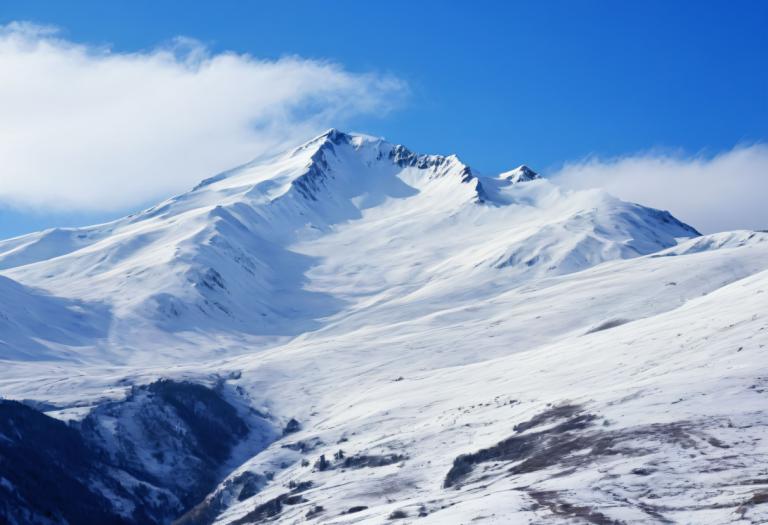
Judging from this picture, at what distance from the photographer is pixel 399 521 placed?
117375 mm

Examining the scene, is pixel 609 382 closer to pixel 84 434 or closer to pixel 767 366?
pixel 767 366

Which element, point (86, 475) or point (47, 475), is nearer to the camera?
point (47, 475)

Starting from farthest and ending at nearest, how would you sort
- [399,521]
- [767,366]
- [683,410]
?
1. [767,366]
2. [683,410]
3. [399,521]

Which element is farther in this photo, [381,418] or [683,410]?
[381,418]

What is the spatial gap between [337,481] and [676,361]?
5634cm

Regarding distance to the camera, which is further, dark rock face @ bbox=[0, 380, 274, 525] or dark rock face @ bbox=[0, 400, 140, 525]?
dark rock face @ bbox=[0, 380, 274, 525]

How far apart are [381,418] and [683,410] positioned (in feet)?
234

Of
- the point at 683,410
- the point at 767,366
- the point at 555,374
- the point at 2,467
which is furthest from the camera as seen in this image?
the point at 555,374

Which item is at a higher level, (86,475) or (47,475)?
(47,475)

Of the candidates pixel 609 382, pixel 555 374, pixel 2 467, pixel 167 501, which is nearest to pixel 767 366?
pixel 609 382

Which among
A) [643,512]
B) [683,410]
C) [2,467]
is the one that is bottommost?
[643,512]

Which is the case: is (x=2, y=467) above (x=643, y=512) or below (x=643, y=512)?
above

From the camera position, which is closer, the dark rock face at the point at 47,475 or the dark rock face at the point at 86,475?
the dark rock face at the point at 47,475

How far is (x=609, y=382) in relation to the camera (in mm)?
175750
